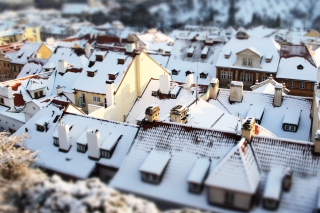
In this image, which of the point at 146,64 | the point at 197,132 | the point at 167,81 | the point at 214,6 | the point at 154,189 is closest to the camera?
the point at 154,189

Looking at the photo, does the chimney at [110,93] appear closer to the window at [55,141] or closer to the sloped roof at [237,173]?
the window at [55,141]

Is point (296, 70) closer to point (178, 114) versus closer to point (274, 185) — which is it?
point (178, 114)

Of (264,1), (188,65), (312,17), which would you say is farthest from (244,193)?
(264,1)

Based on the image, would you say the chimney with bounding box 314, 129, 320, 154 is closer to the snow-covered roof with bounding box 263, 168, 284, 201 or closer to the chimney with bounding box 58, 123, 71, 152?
the snow-covered roof with bounding box 263, 168, 284, 201

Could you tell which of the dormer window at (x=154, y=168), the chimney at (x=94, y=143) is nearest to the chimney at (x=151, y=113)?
the dormer window at (x=154, y=168)

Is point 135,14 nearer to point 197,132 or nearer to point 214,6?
point 214,6
